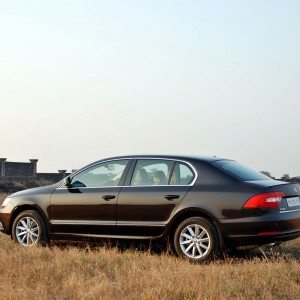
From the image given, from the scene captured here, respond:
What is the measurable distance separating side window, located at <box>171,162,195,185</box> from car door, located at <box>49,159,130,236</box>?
873mm

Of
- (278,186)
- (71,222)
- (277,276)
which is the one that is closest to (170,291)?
(277,276)

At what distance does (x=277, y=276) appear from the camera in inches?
260

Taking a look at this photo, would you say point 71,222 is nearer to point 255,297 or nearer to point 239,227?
point 239,227

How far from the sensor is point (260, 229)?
7.84 meters

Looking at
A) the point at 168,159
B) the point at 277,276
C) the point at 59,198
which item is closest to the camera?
the point at 277,276

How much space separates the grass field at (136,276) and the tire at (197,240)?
213mm

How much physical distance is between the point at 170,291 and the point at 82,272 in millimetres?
1571

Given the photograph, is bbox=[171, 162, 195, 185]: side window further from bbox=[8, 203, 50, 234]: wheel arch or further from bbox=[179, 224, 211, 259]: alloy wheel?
bbox=[8, 203, 50, 234]: wheel arch

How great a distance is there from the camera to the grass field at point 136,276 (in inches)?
237

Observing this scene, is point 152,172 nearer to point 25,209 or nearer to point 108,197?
point 108,197

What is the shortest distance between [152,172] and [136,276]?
97.2 inches

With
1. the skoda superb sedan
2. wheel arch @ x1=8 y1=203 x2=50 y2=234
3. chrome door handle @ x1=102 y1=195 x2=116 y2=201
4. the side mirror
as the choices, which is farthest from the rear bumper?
wheel arch @ x1=8 y1=203 x2=50 y2=234

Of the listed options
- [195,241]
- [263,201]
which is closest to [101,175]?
[195,241]

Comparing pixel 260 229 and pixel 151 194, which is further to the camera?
pixel 151 194
